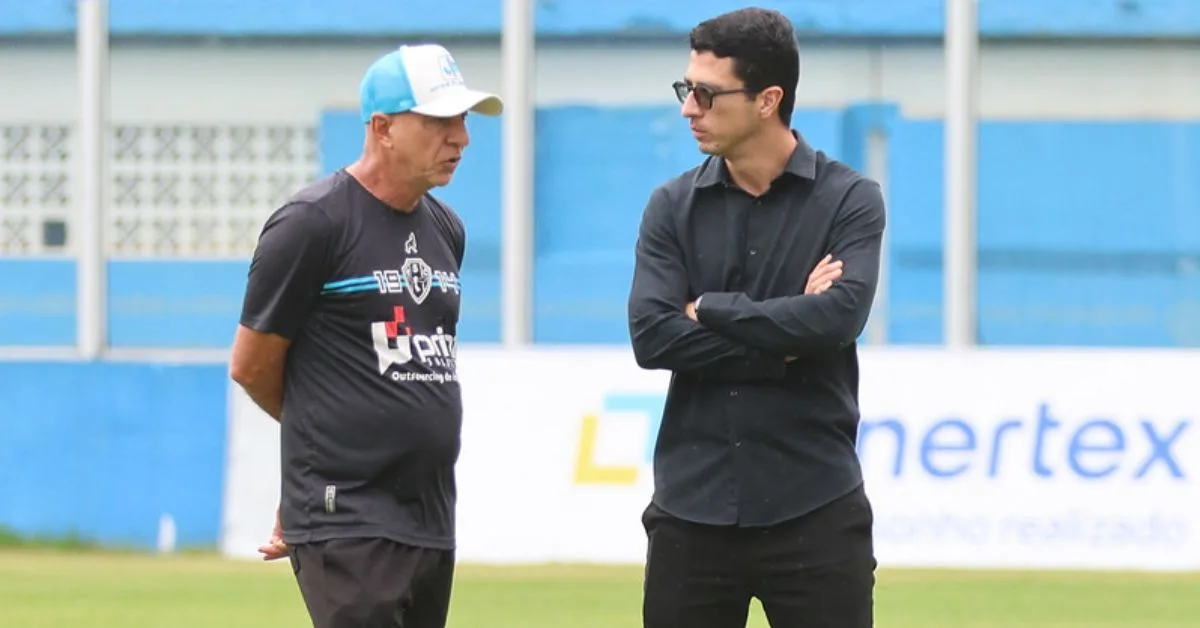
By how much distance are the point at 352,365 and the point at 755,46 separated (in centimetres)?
113

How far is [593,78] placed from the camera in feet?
52.1

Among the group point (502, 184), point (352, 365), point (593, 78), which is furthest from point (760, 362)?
point (593, 78)

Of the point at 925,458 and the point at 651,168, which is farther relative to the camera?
the point at 651,168

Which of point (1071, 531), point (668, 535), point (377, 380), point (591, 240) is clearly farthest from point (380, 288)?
point (591, 240)

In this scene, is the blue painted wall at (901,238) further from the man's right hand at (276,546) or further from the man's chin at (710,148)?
the man's chin at (710,148)

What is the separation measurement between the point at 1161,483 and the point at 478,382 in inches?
152

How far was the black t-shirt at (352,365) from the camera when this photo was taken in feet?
16.9

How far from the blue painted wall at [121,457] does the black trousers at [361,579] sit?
31.5 feet

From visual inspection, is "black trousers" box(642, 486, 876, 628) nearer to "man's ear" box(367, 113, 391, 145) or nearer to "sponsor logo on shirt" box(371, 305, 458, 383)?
"sponsor logo on shirt" box(371, 305, 458, 383)

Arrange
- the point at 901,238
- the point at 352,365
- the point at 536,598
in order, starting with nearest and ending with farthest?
the point at 352,365 < the point at 536,598 < the point at 901,238

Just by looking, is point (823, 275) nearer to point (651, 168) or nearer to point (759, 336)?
point (759, 336)

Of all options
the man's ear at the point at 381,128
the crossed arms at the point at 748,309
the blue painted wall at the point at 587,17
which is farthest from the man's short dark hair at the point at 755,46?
the blue painted wall at the point at 587,17

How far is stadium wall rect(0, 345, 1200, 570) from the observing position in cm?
1252

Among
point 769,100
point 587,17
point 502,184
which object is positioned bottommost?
point 769,100
